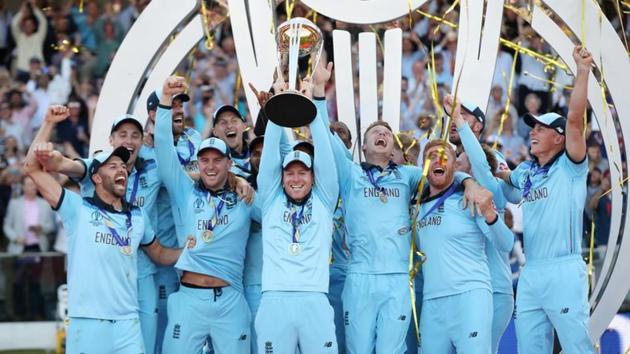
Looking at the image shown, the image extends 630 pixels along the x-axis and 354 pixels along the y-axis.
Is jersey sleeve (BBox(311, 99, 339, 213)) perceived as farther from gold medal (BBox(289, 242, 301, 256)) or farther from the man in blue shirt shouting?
the man in blue shirt shouting

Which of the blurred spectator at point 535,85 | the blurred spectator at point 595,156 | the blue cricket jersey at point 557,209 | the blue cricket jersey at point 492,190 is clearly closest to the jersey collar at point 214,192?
the blue cricket jersey at point 492,190

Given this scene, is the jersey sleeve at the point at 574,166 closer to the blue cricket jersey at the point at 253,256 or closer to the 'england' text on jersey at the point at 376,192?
the 'england' text on jersey at the point at 376,192

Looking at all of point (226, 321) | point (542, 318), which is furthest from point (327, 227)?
point (542, 318)

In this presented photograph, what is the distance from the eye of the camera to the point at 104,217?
33.1 feet

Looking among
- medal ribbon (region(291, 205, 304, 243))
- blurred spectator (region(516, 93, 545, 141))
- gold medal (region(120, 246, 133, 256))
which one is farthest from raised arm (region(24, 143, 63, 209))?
blurred spectator (region(516, 93, 545, 141))

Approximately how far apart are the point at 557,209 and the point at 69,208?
3.33m

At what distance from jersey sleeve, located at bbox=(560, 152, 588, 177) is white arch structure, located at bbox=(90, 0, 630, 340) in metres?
1.14

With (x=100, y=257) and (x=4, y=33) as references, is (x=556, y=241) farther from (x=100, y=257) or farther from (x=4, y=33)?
(x=4, y=33)

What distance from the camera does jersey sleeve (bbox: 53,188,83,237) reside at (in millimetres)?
10070

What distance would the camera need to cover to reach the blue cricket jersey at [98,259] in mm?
10016

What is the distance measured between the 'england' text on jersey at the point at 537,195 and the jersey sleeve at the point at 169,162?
7.84ft

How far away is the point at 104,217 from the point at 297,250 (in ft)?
4.30

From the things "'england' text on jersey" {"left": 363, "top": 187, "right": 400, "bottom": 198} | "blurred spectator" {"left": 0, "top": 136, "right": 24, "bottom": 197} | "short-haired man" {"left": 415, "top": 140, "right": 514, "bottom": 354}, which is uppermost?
"blurred spectator" {"left": 0, "top": 136, "right": 24, "bottom": 197}

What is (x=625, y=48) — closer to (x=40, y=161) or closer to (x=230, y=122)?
(x=230, y=122)
